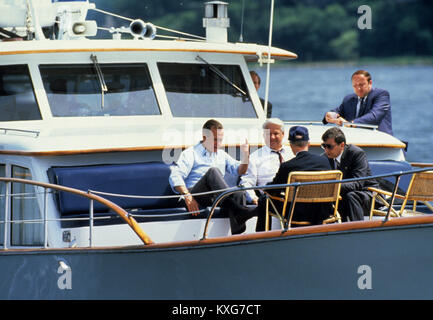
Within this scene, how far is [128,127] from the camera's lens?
956 cm

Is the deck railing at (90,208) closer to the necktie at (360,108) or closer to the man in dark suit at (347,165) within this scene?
the man in dark suit at (347,165)

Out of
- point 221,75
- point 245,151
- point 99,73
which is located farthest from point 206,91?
point 245,151

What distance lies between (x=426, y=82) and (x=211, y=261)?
193 feet

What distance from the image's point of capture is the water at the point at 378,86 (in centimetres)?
3453

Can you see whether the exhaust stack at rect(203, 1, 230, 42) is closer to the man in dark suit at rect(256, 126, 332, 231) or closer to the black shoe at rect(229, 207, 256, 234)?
the man in dark suit at rect(256, 126, 332, 231)

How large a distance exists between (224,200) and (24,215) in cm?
196

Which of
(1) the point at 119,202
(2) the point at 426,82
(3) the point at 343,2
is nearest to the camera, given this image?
(1) the point at 119,202

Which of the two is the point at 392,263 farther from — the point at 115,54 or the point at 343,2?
the point at 343,2

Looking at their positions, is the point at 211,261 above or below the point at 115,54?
below

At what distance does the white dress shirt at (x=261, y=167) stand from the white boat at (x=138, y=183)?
0.80ft

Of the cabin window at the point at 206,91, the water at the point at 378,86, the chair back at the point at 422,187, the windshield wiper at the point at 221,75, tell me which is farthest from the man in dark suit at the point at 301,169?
the water at the point at 378,86

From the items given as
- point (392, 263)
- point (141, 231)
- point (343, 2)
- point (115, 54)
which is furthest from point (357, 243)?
point (343, 2)

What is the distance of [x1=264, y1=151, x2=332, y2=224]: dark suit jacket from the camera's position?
26.2ft
